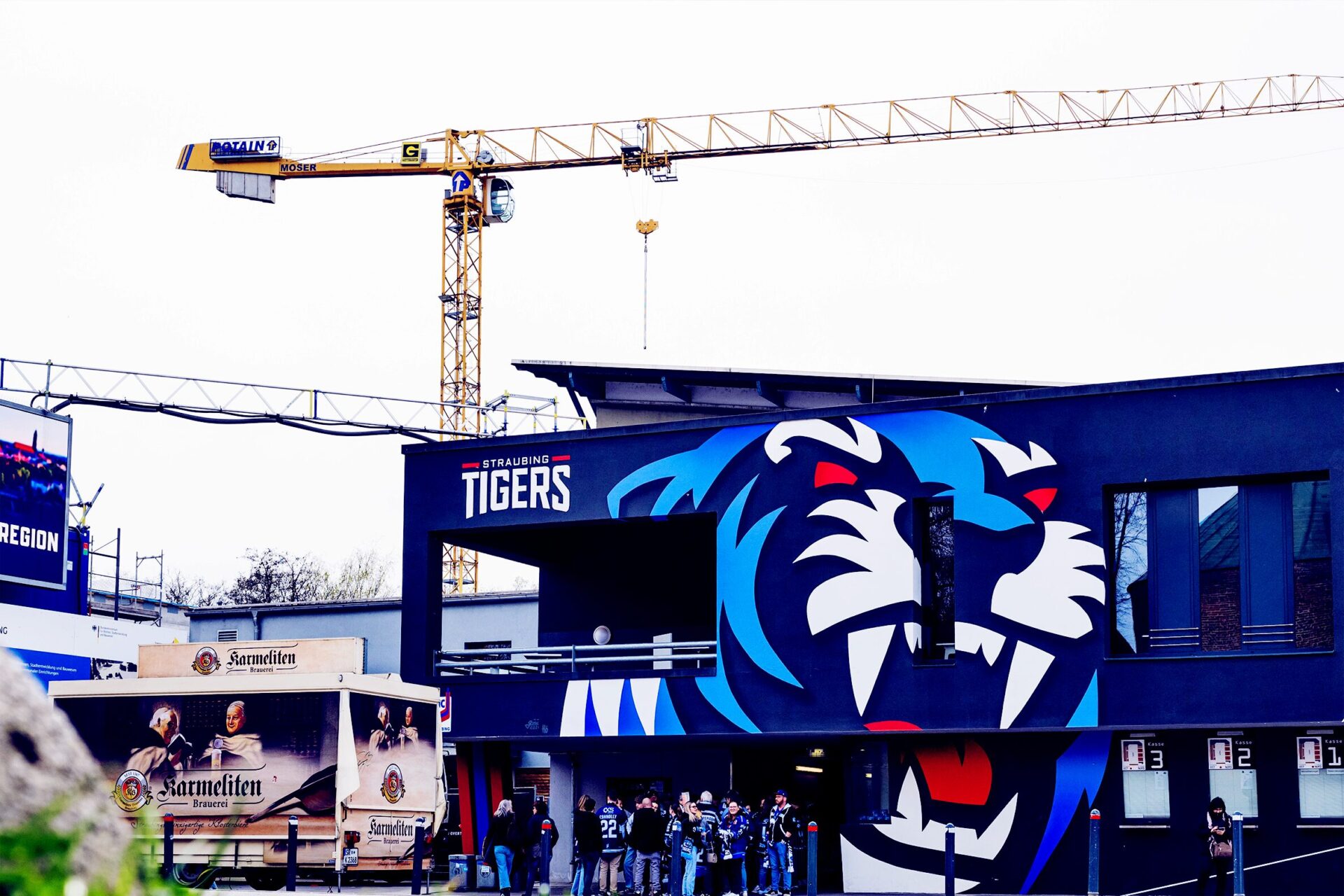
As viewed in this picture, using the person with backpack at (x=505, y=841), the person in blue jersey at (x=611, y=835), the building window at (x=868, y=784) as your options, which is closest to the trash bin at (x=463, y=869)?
the person with backpack at (x=505, y=841)

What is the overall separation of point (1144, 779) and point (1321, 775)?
2666 mm

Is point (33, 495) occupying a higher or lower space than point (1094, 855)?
higher

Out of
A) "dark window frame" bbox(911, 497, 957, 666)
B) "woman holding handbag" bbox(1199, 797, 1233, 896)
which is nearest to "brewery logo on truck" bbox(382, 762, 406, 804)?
"dark window frame" bbox(911, 497, 957, 666)

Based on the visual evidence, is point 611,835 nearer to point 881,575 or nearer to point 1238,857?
point 881,575

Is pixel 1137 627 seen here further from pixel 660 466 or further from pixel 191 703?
pixel 191 703

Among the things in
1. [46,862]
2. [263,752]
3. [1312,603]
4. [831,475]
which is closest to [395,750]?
[263,752]

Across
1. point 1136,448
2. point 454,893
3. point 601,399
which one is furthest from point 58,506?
point 1136,448

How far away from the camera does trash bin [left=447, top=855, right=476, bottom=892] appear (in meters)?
31.5

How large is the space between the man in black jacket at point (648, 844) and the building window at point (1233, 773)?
8.60 metres

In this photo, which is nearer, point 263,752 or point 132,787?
point 263,752

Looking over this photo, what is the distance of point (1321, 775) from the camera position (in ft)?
84.3

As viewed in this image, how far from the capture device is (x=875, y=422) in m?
29.8

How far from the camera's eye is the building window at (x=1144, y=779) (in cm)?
2675

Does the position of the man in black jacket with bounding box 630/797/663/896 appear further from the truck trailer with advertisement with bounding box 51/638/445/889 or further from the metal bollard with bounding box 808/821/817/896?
the truck trailer with advertisement with bounding box 51/638/445/889
